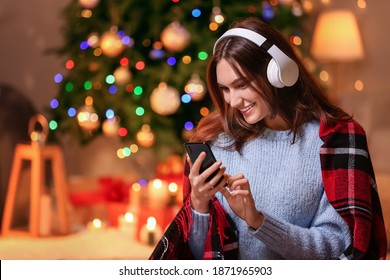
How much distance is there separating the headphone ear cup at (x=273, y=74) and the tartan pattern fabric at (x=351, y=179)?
0.31ft

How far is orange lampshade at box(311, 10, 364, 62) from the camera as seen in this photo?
9.00 feet

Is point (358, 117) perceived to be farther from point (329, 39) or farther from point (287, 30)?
point (329, 39)

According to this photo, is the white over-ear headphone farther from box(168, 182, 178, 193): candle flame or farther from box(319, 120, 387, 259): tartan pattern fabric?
box(168, 182, 178, 193): candle flame

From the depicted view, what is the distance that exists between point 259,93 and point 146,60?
142 centimetres

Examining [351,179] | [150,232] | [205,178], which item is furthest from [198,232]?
[150,232]

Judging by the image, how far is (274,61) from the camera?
106cm

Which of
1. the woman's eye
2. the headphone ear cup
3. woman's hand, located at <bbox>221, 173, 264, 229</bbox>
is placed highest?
the headphone ear cup

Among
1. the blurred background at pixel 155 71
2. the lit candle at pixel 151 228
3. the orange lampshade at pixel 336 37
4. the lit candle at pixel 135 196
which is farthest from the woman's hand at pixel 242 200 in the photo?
the orange lampshade at pixel 336 37

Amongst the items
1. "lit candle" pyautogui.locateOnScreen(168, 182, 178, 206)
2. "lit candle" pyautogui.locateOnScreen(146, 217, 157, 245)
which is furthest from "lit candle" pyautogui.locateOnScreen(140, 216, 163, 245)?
"lit candle" pyautogui.locateOnScreen(168, 182, 178, 206)

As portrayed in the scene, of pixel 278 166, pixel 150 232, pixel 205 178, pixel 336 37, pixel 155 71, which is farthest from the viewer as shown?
pixel 336 37

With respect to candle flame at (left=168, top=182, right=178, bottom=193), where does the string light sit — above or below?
above

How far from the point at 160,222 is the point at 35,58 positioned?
104 cm

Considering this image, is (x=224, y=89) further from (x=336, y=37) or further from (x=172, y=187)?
(x=336, y=37)

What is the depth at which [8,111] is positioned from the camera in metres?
2.73
